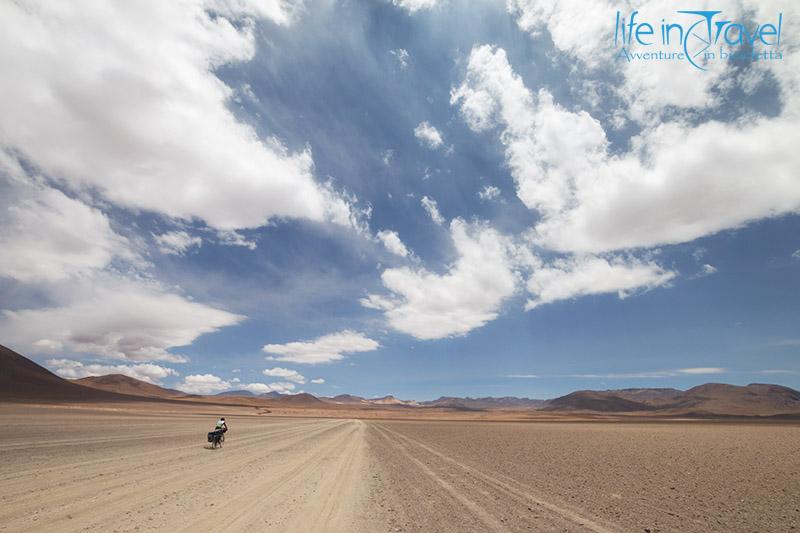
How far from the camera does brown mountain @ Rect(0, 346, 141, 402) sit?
466ft

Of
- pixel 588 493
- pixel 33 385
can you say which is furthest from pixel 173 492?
pixel 33 385

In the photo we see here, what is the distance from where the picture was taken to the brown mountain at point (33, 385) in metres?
142

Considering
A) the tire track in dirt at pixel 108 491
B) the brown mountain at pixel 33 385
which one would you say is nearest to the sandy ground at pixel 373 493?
the tire track in dirt at pixel 108 491

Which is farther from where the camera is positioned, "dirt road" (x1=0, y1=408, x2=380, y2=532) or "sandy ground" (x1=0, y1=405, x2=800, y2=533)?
"sandy ground" (x1=0, y1=405, x2=800, y2=533)

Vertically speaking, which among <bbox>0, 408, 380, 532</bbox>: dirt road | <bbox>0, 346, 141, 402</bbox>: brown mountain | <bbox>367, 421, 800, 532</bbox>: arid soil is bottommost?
<bbox>367, 421, 800, 532</bbox>: arid soil

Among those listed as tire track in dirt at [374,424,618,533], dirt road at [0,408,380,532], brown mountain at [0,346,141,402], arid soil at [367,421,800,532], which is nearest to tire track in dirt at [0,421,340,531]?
dirt road at [0,408,380,532]

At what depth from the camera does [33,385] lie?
15462cm

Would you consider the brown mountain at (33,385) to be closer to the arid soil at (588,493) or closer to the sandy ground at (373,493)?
the sandy ground at (373,493)

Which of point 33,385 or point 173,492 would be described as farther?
point 33,385

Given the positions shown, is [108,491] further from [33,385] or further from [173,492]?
[33,385]

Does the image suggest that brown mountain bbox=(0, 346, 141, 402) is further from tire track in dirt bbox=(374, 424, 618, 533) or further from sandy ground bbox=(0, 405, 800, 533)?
tire track in dirt bbox=(374, 424, 618, 533)

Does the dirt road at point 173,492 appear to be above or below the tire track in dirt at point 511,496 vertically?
above

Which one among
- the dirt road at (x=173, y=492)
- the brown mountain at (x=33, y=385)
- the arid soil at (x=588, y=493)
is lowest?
the arid soil at (x=588, y=493)

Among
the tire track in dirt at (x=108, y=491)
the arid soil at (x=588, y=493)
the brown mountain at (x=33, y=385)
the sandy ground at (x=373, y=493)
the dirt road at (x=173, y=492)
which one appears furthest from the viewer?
Answer: the brown mountain at (x=33, y=385)
